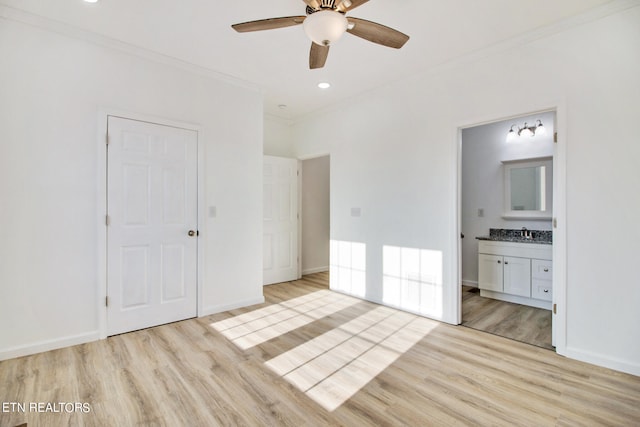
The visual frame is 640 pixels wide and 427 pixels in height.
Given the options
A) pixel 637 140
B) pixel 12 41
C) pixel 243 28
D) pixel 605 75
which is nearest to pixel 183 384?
pixel 243 28

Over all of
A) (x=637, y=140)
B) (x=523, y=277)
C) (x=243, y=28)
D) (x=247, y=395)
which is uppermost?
(x=243, y=28)

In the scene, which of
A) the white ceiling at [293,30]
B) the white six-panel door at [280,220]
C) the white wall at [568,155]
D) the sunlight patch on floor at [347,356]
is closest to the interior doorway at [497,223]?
the white wall at [568,155]

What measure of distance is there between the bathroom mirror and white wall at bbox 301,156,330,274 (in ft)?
9.94

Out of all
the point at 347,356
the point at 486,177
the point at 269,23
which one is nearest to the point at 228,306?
the point at 347,356

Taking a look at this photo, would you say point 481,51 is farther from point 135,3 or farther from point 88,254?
point 88,254

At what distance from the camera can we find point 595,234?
249 centimetres

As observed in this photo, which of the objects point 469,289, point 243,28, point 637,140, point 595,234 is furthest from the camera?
point 469,289

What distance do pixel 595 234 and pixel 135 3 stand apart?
13.2ft

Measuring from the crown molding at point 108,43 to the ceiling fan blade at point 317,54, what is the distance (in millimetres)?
1604

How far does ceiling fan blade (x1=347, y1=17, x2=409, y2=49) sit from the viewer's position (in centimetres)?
202

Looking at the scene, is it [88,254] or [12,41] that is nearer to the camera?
[12,41]

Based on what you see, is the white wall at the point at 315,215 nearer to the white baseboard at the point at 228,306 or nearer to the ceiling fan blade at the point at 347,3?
the white baseboard at the point at 228,306

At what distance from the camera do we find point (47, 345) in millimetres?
2674

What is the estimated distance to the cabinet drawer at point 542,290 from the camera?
12.4 feet
